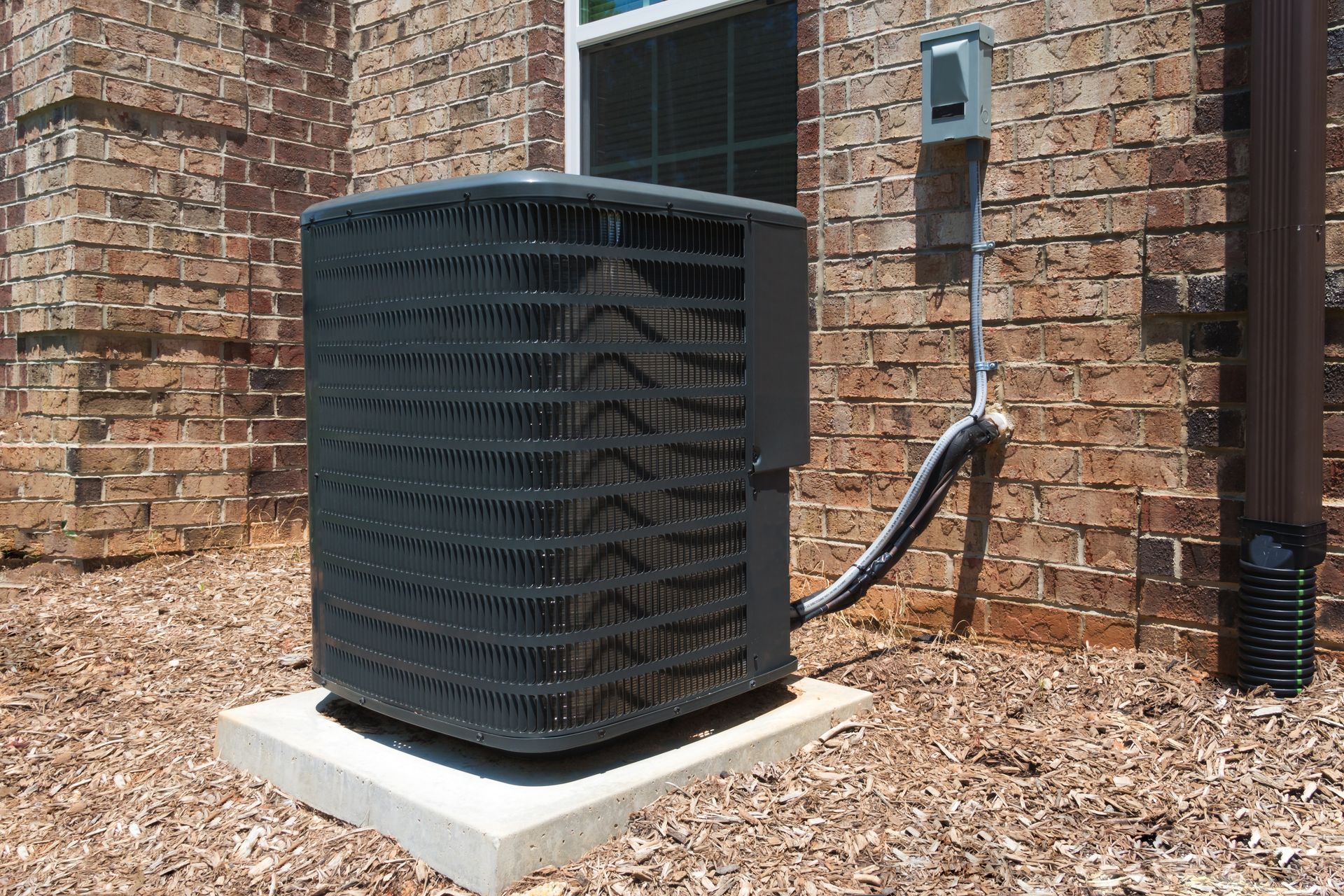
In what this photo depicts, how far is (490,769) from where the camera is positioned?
2.74 metres

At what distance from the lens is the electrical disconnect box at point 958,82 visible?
3.87 metres

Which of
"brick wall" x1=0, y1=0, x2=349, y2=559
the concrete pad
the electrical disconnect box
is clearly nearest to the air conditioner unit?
the concrete pad

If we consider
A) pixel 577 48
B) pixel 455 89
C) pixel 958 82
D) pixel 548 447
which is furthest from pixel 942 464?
pixel 455 89

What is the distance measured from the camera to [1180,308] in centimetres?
354

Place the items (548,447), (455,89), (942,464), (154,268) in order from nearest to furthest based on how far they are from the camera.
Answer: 1. (548,447)
2. (942,464)
3. (154,268)
4. (455,89)

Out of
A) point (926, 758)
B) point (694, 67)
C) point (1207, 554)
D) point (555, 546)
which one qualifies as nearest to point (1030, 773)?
point (926, 758)

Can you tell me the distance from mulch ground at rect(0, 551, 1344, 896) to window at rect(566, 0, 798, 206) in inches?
91.7

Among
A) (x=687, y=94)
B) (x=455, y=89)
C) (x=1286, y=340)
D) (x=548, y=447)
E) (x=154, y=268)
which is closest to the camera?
(x=548, y=447)

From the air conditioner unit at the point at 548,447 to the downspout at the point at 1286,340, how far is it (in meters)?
1.38

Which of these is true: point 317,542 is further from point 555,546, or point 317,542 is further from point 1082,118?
point 1082,118

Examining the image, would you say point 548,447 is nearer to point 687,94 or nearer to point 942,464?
point 942,464

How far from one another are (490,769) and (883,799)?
38.7 inches

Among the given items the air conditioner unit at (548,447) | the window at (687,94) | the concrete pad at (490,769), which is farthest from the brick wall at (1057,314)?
the air conditioner unit at (548,447)

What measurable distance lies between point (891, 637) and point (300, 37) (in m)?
4.89
